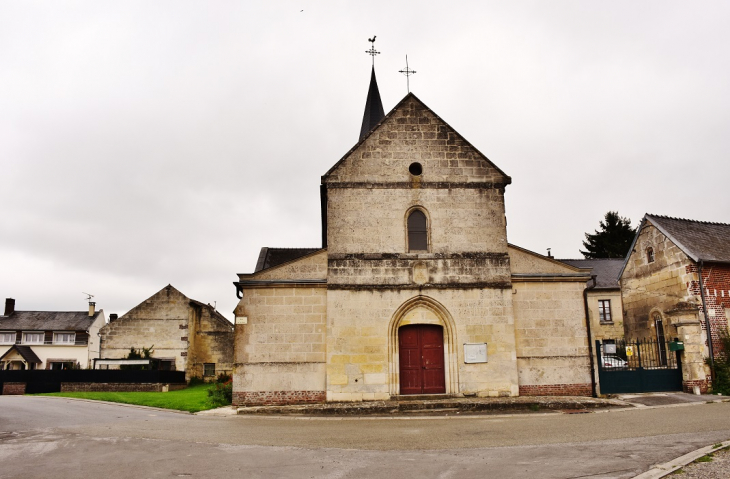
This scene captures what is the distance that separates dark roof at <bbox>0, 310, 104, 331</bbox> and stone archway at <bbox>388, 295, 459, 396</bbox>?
1348 inches

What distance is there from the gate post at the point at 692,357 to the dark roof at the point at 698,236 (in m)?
2.74

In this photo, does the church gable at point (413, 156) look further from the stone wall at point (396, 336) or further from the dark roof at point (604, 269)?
the dark roof at point (604, 269)

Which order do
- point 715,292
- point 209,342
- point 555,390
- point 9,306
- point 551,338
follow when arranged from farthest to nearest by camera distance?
point 9,306
point 209,342
point 715,292
point 551,338
point 555,390

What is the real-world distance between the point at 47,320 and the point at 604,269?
42.5 meters

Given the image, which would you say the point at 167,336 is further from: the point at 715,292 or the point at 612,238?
the point at 612,238

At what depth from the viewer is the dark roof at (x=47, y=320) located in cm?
4238

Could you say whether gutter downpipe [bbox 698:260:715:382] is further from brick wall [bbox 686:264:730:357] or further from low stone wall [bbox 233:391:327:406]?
low stone wall [bbox 233:391:327:406]

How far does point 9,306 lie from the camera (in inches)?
1762

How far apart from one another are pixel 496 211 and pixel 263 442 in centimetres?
1095

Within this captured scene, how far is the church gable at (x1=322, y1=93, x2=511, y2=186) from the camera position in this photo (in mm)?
17953

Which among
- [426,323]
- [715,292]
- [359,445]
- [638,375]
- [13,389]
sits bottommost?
[13,389]

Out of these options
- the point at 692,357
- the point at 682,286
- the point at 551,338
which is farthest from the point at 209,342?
the point at 692,357

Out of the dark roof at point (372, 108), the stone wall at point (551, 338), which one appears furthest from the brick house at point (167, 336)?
the stone wall at point (551, 338)

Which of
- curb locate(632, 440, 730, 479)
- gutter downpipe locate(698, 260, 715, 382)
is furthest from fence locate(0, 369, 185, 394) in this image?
curb locate(632, 440, 730, 479)
